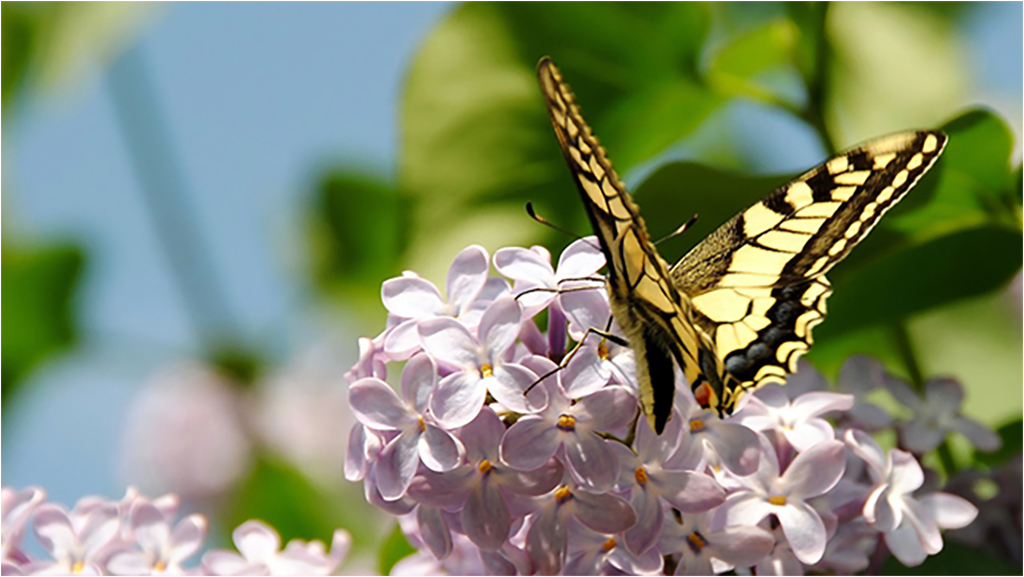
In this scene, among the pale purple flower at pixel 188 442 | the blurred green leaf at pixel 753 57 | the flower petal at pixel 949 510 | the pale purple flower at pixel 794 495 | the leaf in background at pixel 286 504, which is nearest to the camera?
the pale purple flower at pixel 794 495

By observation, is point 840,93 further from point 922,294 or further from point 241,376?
point 241,376

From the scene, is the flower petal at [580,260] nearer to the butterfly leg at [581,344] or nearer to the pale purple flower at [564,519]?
the butterfly leg at [581,344]

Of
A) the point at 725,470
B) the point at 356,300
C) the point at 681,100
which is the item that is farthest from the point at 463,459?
the point at 356,300

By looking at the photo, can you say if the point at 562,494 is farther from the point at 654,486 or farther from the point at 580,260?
the point at 580,260

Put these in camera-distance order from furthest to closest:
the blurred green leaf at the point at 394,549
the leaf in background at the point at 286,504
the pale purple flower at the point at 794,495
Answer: the leaf in background at the point at 286,504 < the blurred green leaf at the point at 394,549 < the pale purple flower at the point at 794,495

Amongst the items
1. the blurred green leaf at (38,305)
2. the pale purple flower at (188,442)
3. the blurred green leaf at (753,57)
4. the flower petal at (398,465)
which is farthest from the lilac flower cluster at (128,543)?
the pale purple flower at (188,442)

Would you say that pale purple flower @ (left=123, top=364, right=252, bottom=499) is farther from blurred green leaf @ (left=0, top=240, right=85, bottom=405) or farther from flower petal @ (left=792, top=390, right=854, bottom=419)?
flower petal @ (left=792, top=390, right=854, bottom=419)
